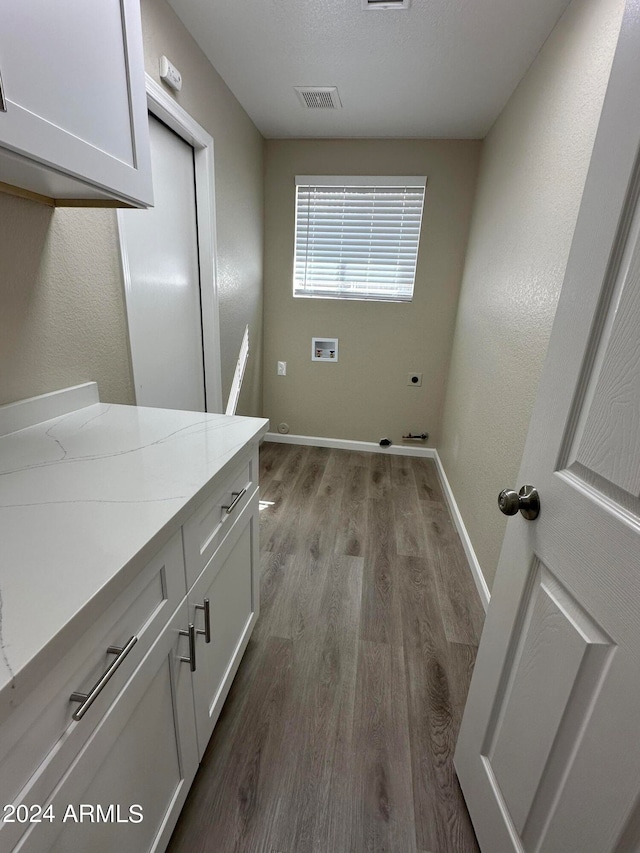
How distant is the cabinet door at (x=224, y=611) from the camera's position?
973 mm

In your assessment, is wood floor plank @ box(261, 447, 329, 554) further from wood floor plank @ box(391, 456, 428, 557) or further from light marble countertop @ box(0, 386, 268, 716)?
light marble countertop @ box(0, 386, 268, 716)

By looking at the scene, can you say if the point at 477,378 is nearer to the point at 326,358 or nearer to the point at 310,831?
the point at 326,358

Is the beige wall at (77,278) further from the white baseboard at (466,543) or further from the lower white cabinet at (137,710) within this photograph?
the white baseboard at (466,543)

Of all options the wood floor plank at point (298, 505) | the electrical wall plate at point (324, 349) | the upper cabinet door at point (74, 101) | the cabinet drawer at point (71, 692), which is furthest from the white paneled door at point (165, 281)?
the electrical wall plate at point (324, 349)

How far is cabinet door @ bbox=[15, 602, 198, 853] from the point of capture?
0.54 meters

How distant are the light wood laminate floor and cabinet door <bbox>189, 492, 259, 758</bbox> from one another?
0.17 m

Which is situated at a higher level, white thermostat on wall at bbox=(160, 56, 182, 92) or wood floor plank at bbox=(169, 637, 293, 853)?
white thermostat on wall at bbox=(160, 56, 182, 92)

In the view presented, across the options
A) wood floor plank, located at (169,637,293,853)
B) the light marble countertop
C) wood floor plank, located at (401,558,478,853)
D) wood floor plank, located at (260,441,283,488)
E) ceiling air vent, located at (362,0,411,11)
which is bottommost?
wood floor plank, located at (169,637,293,853)

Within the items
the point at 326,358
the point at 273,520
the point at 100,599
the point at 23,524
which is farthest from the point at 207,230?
the point at 100,599

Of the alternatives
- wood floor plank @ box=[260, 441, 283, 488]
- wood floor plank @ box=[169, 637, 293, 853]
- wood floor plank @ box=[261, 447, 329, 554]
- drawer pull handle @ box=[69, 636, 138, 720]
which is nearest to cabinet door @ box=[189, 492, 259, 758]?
wood floor plank @ box=[169, 637, 293, 853]

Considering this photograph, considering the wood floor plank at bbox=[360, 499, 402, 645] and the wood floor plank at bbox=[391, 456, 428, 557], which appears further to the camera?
the wood floor plank at bbox=[391, 456, 428, 557]

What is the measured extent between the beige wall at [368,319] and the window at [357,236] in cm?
7

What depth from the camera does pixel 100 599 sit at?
53cm

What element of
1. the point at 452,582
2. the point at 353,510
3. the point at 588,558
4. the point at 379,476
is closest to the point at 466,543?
the point at 452,582
